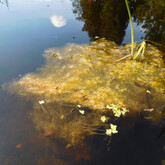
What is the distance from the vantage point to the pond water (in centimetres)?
129

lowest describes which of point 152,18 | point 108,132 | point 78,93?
point 108,132

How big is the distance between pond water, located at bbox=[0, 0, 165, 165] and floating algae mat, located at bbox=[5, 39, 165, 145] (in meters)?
0.01

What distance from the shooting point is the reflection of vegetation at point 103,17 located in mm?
3380

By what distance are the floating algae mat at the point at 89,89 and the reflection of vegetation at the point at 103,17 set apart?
0.86 metres

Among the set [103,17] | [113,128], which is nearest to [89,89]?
[113,128]

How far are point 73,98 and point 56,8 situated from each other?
4.15 meters

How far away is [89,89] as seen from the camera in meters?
1.96

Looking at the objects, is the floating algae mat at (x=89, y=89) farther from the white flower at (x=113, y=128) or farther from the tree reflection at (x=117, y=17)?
the tree reflection at (x=117, y=17)

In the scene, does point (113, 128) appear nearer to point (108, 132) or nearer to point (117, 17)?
point (108, 132)

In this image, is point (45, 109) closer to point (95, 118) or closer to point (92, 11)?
point (95, 118)

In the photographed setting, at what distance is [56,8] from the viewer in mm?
4715

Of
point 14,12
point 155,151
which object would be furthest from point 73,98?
point 14,12

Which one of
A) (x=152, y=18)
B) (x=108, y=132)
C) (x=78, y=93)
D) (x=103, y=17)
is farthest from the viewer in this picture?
(x=103, y=17)

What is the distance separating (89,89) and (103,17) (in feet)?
9.69
